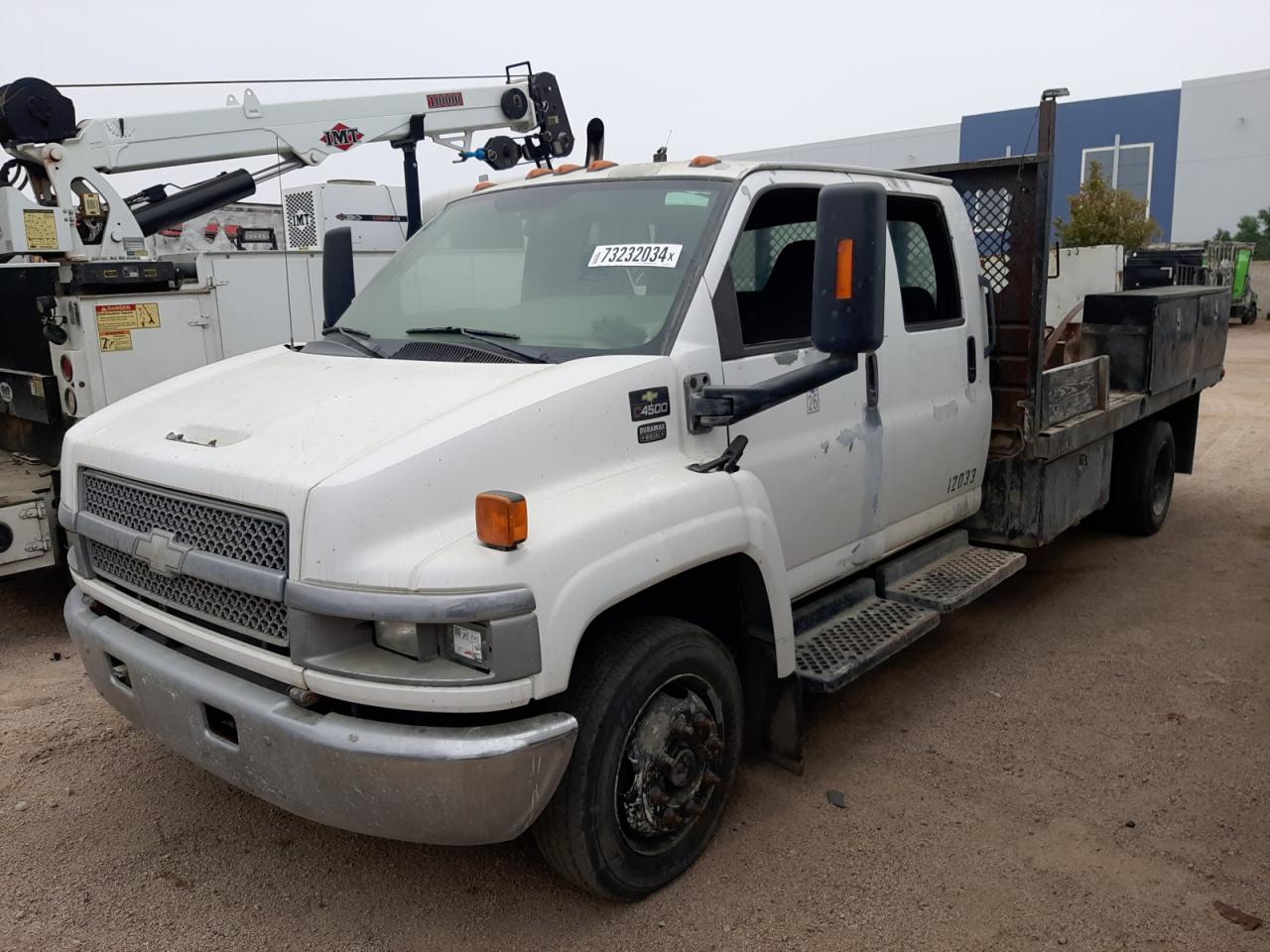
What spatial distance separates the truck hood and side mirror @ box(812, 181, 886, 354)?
0.51m

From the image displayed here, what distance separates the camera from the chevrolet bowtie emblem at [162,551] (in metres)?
2.89

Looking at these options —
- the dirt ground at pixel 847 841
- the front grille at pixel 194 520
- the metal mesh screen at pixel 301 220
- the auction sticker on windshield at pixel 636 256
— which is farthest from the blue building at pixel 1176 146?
the front grille at pixel 194 520

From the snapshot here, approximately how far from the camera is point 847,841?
11.4 feet

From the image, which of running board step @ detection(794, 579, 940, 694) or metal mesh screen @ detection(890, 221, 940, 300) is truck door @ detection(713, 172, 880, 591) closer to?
running board step @ detection(794, 579, 940, 694)

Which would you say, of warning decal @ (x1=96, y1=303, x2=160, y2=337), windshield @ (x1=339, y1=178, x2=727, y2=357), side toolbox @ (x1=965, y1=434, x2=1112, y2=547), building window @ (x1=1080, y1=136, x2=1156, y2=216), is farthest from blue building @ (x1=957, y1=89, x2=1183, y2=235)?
windshield @ (x1=339, y1=178, x2=727, y2=357)

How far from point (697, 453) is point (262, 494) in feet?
4.21

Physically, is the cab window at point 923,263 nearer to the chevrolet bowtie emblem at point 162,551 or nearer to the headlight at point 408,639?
the headlight at point 408,639

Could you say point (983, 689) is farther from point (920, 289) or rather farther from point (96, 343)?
point (96, 343)

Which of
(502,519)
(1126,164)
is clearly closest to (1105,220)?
(1126,164)

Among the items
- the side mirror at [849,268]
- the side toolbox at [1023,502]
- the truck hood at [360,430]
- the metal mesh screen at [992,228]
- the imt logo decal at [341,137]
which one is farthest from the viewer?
the imt logo decal at [341,137]

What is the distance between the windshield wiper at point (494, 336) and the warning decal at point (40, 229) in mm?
4668

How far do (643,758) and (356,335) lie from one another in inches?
74.2

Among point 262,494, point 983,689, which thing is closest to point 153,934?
point 262,494

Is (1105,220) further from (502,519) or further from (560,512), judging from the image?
(502,519)
